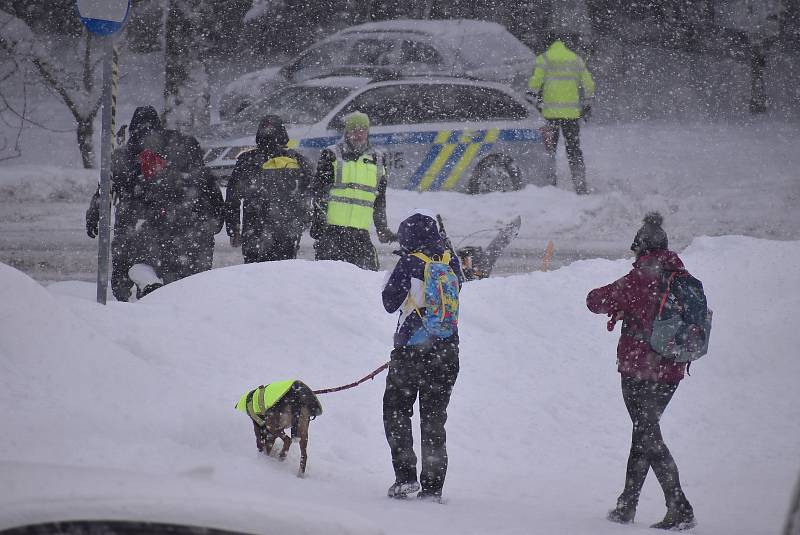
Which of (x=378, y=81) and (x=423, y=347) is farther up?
Result: (x=378, y=81)

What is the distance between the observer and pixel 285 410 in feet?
16.5

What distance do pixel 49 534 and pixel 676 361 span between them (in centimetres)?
349

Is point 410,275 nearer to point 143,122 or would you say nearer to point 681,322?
point 681,322

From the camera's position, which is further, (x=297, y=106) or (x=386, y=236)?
(x=297, y=106)

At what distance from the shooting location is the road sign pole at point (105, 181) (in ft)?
22.5

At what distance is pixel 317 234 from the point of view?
306 inches

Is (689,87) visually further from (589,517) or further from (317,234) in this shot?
(589,517)

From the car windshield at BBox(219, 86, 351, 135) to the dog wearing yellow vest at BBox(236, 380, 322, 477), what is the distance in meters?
8.36

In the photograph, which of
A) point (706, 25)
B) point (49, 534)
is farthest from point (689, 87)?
point (49, 534)

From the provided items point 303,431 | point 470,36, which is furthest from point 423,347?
point 470,36

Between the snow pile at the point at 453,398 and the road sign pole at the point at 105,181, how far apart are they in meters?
0.47

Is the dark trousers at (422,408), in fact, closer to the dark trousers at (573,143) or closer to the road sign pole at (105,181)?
the road sign pole at (105,181)

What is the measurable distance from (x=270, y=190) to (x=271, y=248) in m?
0.58

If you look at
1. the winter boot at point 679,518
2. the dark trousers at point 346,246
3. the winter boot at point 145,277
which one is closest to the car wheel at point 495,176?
the dark trousers at point 346,246
